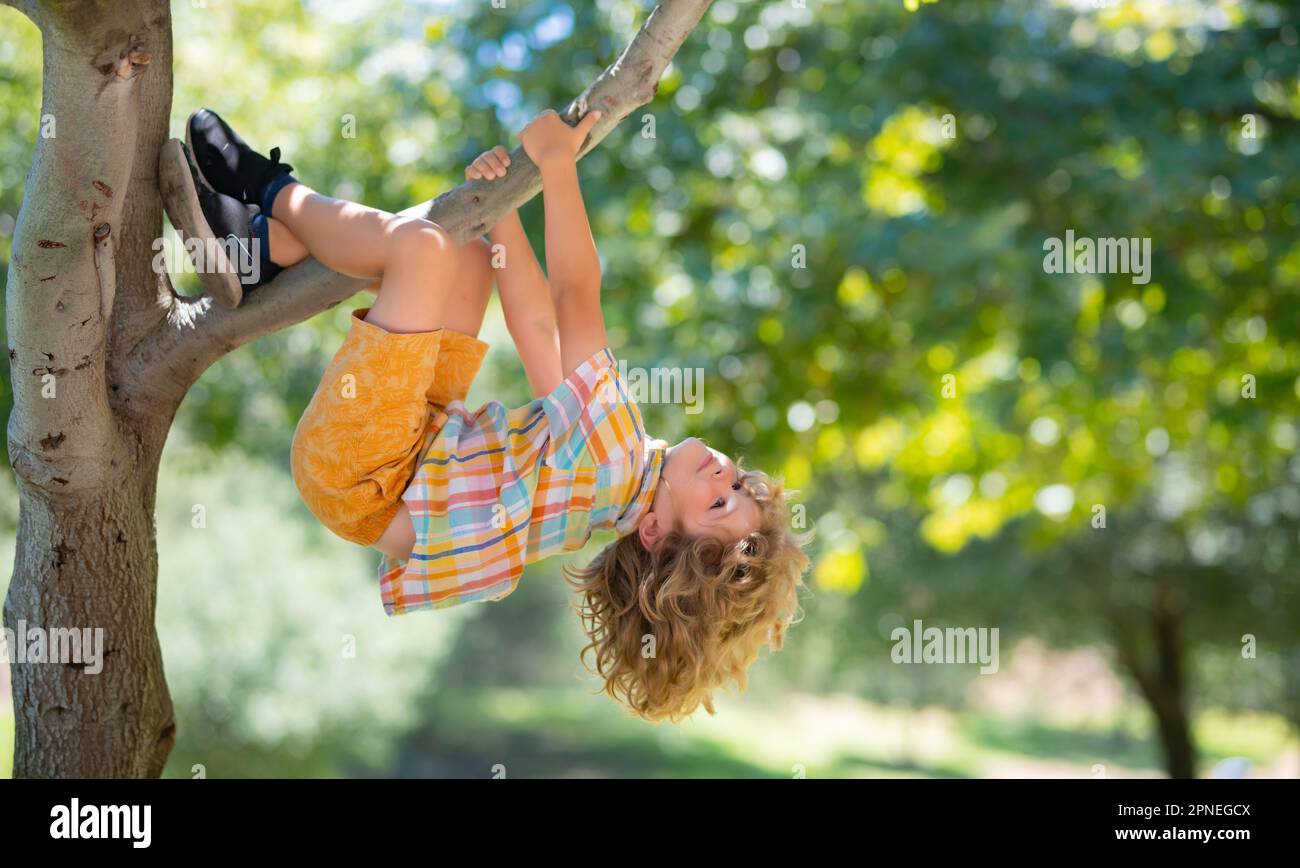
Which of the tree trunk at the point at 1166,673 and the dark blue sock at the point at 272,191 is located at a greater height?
the dark blue sock at the point at 272,191

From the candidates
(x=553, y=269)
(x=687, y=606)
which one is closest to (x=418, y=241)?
(x=553, y=269)

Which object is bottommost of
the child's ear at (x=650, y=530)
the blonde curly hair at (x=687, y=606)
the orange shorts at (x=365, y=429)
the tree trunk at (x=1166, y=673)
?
the tree trunk at (x=1166, y=673)

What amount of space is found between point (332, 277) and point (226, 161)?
1.41 feet

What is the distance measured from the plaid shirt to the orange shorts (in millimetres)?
82

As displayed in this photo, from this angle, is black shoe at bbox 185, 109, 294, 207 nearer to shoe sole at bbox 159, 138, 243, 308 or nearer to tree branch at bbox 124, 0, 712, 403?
shoe sole at bbox 159, 138, 243, 308

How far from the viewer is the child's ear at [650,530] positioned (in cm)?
301

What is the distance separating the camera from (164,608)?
12.9 m

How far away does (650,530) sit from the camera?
9.93ft

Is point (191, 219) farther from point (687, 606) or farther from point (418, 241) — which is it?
point (687, 606)

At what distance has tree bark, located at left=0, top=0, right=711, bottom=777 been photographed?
2387 millimetres

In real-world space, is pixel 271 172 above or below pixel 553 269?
above

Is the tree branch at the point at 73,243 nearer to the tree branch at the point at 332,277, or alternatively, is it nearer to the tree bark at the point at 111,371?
the tree bark at the point at 111,371

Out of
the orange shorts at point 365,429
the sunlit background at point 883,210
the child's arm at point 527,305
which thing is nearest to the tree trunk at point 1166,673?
the sunlit background at point 883,210

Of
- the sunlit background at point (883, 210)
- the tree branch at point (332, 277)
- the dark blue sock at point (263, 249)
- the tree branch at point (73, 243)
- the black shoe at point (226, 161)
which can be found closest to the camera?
the tree branch at point (73, 243)
